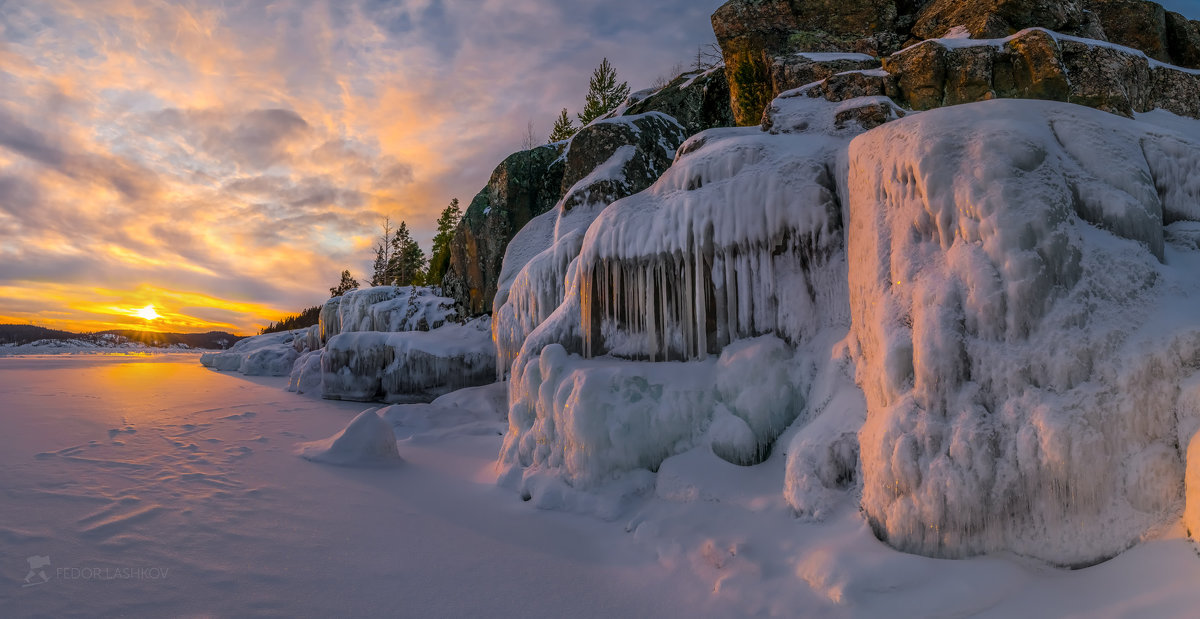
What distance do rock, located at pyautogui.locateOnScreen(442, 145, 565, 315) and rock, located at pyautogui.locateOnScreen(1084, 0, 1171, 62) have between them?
44.1 feet

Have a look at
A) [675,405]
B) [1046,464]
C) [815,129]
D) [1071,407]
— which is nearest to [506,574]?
[675,405]

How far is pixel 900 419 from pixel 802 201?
2589 mm

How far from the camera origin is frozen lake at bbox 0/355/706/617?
289 centimetres

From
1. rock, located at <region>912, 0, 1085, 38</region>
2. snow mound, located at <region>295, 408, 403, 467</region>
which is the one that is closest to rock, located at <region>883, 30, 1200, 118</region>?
rock, located at <region>912, 0, 1085, 38</region>

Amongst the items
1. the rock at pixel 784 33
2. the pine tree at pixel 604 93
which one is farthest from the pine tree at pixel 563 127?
the rock at pixel 784 33

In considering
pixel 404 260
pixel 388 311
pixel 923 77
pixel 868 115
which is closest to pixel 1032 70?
pixel 923 77

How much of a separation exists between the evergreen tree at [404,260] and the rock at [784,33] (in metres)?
38.5

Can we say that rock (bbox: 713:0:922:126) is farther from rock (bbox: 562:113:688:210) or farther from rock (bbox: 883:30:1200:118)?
rock (bbox: 562:113:688:210)

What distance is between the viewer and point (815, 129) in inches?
270

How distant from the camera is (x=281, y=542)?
368 cm

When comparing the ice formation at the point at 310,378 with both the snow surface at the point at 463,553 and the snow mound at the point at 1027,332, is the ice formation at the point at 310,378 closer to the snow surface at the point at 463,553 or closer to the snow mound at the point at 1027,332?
the snow surface at the point at 463,553

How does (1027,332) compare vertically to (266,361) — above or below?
above

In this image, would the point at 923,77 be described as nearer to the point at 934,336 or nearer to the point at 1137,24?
the point at 1137,24

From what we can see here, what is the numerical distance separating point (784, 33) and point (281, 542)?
12.5m
